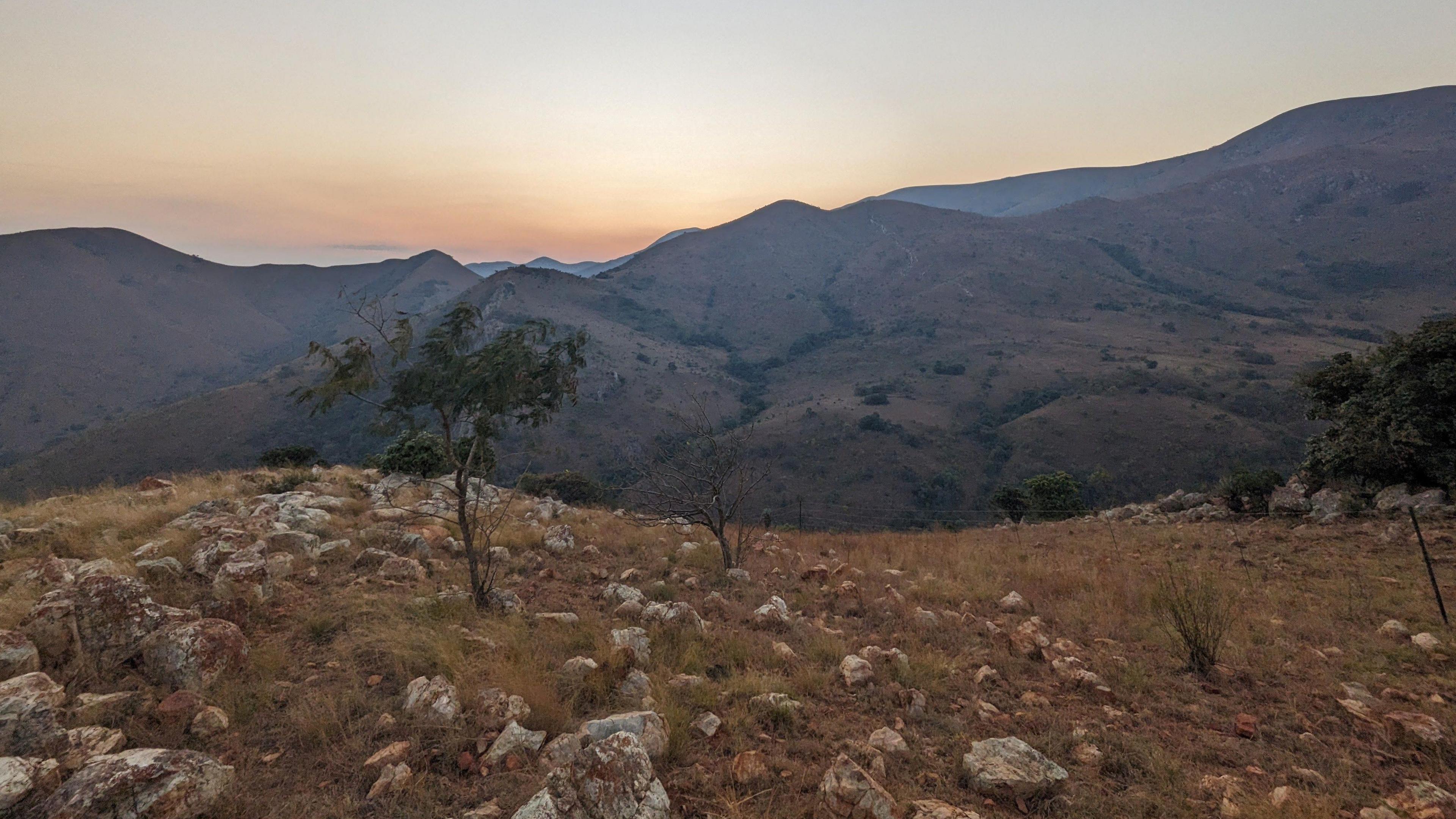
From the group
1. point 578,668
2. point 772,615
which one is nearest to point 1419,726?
point 772,615

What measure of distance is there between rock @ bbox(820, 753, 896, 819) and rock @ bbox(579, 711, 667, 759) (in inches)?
44.0

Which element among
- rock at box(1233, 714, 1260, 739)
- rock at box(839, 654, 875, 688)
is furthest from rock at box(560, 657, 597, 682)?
rock at box(1233, 714, 1260, 739)

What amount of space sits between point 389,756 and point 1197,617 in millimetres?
7348

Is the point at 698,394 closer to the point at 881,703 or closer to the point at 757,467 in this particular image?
the point at 757,467

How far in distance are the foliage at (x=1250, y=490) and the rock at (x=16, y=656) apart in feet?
64.4

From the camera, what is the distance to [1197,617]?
18.4ft

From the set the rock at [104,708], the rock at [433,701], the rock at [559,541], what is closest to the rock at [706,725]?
the rock at [433,701]

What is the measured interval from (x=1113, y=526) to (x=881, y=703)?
12.3 m

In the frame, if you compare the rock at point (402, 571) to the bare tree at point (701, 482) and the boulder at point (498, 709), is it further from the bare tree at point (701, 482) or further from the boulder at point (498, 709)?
the boulder at point (498, 709)

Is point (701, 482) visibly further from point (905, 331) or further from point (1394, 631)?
point (905, 331)

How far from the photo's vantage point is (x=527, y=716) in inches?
157

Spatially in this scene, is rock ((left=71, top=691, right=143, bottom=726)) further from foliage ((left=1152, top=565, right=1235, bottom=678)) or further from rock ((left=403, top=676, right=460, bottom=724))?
foliage ((left=1152, top=565, right=1235, bottom=678))

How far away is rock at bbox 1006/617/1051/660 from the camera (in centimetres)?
570

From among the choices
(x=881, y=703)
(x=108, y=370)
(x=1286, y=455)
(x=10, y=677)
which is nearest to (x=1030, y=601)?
(x=881, y=703)
